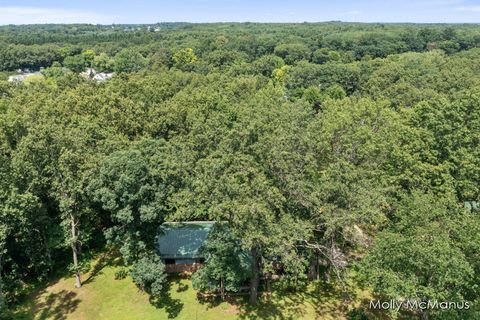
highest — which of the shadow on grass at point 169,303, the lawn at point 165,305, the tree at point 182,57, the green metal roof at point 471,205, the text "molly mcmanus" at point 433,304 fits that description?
the tree at point 182,57

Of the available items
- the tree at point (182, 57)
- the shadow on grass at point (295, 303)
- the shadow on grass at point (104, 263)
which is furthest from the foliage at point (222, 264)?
the tree at point (182, 57)

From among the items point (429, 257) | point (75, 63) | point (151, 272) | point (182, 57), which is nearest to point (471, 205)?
point (429, 257)

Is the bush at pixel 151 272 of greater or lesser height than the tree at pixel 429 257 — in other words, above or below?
below

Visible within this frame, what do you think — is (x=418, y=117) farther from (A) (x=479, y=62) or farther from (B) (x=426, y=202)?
(A) (x=479, y=62)

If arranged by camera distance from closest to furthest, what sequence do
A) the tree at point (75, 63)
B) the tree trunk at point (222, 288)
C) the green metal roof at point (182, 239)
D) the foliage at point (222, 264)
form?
the foliage at point (222, 264)
the tree trunk at point (222, 288)
the green metal roof at point (182, 239)
the tree at point (75, 63)

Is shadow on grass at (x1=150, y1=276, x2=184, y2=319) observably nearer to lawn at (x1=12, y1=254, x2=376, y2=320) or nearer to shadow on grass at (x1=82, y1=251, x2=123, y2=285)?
lawn at (x1=12, y1=254, x2=376, y2=320)

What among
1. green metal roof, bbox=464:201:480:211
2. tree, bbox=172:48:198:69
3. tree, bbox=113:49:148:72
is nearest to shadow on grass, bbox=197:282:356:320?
green metal roof, bbox=464:201:480:211

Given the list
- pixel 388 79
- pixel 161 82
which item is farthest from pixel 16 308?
pixel 388 79

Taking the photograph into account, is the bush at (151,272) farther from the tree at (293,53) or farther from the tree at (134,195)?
the tree at (293,53)
